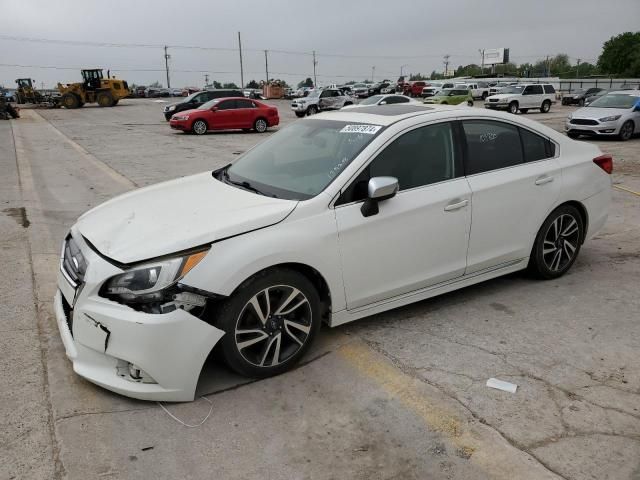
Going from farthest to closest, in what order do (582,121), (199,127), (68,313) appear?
1. (199,127)
2. (582,121)
3. (68,313)

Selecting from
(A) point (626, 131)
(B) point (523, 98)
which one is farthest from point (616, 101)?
(B) point (523, 98)

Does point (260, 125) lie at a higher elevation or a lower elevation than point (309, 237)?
higher

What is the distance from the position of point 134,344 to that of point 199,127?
66.4 ft

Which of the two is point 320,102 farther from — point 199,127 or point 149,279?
point 149,279

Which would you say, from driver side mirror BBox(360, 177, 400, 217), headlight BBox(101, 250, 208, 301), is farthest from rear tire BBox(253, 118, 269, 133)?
headlight BBox(101, 250, 208, 301)

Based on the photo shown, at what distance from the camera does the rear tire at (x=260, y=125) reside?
2325cm

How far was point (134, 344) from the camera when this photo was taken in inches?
113

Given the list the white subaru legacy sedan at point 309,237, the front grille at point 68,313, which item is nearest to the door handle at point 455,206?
the white subaru legacy sedan at point 309,237

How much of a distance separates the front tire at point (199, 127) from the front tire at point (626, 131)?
15.2 metres

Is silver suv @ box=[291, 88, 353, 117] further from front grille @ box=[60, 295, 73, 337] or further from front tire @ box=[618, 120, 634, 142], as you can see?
front grille @ box=[60, 295, 73, 337]

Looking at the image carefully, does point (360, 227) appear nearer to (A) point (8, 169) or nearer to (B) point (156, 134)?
(A) point (8, 169)

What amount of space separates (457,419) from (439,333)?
1.03m

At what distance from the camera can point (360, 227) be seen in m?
3.55

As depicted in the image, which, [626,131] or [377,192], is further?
[626,131]
